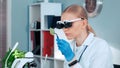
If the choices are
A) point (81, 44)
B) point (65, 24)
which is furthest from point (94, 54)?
point (65, 24)

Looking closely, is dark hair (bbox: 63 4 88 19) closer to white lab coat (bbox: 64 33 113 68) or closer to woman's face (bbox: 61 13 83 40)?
woman's face (bbox: 61 13 83 40)

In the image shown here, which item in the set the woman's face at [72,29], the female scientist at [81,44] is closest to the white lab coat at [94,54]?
the female scientist at [81,44]

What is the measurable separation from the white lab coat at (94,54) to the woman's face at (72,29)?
10 cm

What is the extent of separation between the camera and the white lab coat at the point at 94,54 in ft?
5.09

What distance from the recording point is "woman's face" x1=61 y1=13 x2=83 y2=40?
160 centimetres

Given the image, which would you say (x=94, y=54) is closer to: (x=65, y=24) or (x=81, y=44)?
(x=81, y=44)

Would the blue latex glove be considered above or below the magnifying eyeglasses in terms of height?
below

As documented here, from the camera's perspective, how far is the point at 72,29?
5.25 ft

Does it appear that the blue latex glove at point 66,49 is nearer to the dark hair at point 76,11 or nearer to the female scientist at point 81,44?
the female scientist at point 81,44

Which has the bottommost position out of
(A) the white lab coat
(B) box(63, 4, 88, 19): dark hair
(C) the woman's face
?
(A) the white lab coat

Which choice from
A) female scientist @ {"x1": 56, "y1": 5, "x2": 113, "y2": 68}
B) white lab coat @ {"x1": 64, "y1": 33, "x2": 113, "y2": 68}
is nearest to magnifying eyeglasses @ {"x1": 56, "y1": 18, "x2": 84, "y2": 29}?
female scientist @ {"x1": 56, "y1": 5, "x2": 113, "y2": 68}

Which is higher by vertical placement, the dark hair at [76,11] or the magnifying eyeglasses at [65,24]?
the dark hair at [76,11]

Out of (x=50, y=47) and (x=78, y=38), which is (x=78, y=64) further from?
(x=50, y=47)

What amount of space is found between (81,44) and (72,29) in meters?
0.16
